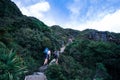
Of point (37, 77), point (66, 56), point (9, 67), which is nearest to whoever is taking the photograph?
point (9, 67)

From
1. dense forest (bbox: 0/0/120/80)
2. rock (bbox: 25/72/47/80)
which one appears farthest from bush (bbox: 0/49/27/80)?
dense forest (bbox: 0/0/120/80)

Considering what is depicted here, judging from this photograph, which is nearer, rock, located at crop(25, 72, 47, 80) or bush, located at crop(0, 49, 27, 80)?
bush, located at crop(0, 49, 27, 80)

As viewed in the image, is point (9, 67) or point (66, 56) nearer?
point (9, 67)

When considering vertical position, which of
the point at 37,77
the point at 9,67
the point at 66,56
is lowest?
the point at 37,77

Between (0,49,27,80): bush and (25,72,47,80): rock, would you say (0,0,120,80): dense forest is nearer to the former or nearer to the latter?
(25,72,47,80): rock

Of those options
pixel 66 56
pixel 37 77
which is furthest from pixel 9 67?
pixel 66 56

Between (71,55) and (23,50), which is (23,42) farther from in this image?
(71,55)

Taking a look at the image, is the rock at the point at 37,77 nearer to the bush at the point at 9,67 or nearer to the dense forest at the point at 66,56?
the dense forest at the point at 66,56

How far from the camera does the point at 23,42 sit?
2391 centimetres

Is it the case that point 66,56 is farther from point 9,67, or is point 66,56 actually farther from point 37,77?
point 9,67

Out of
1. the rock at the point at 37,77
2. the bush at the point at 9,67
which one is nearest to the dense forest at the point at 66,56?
the rock at the point at 37,77

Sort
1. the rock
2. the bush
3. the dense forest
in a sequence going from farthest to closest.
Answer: the dense forest < the rock < the bush

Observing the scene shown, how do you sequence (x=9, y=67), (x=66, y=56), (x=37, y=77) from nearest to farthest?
1. (x=9, y=67)
2. (x=37, y=77)
3. (x=66, y=56)

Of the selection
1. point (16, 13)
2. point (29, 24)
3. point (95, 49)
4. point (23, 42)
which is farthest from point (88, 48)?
point (16, 13)
